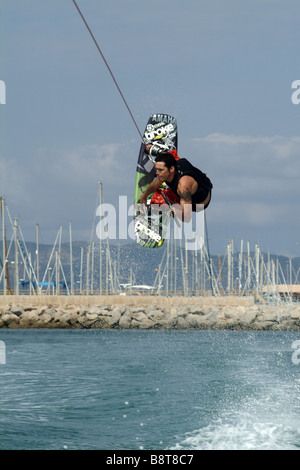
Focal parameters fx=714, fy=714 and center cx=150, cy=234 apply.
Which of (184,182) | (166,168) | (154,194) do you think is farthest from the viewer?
(154,194)

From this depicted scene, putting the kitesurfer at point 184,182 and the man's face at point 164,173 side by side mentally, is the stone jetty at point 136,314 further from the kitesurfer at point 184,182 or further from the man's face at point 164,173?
the man's face at point 164,173

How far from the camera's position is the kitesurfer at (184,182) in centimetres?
1062

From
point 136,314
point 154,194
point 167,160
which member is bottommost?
point 136,314

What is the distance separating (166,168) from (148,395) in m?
13.2

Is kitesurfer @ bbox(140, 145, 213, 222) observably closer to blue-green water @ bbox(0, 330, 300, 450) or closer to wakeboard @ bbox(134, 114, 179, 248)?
wakeboard @ bbox(134, 114, 179, 248)

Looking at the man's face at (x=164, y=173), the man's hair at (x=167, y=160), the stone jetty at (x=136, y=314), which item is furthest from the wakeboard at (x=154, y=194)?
the stone jetty at (x=136, y=314)

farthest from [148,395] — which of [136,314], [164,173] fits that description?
[136,314]

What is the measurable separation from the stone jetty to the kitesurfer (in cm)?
3776

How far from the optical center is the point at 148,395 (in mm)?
22406

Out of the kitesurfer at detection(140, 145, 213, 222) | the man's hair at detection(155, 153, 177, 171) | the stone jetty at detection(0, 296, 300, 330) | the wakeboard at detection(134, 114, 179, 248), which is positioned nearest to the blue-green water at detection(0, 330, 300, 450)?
the wakeboard at detection(134, 114, 179, 248)

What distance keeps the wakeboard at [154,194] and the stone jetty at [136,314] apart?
3696 centimetres

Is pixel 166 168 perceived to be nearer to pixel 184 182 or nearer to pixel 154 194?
pixel 184 182
